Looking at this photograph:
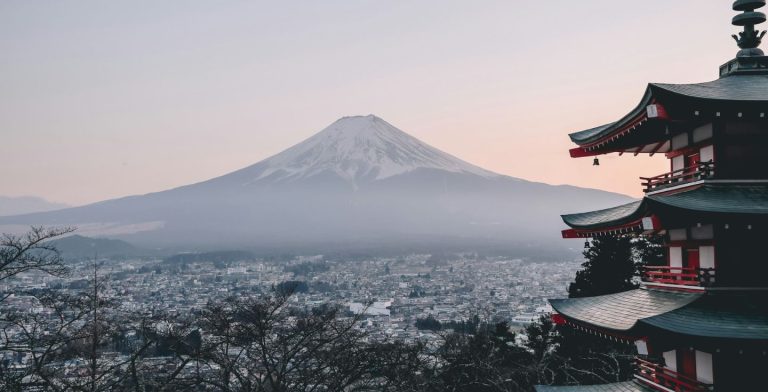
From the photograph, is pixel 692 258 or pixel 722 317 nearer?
pixel 722 317

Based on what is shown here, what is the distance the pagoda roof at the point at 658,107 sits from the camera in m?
9.15

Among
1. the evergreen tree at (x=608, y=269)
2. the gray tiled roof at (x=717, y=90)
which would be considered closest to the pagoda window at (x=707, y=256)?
the gray tiled roof at (x=717, y=90)

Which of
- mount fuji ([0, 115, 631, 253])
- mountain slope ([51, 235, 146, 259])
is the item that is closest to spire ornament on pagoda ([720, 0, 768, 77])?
mountain slope ([51, 235, 146, 259])

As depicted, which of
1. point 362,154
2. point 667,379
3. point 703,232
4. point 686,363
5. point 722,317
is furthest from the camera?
point 362,154

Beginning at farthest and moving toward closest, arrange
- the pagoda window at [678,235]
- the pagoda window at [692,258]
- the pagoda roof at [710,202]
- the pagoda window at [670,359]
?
1. the pagoda window at [670,359]
2. the pagoda window at [678,235]
3. the pagoda window at [692,258]
4. the pagoda roof at [710,202]

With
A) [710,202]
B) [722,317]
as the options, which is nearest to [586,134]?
[710,202]

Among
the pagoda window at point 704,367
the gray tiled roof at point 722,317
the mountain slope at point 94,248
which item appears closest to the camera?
the gray tiled roof at point 722,317

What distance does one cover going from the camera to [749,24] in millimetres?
10586

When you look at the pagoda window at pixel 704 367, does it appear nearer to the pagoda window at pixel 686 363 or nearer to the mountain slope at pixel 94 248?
the pagoda window at pixel 686 363

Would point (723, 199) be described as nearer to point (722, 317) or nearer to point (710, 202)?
point (710, 202)

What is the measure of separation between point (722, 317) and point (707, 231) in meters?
1.20

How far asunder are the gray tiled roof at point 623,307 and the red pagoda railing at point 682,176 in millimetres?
1494

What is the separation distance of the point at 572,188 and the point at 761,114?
515 feet

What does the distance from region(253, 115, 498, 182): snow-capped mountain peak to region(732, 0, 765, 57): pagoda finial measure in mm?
136172
